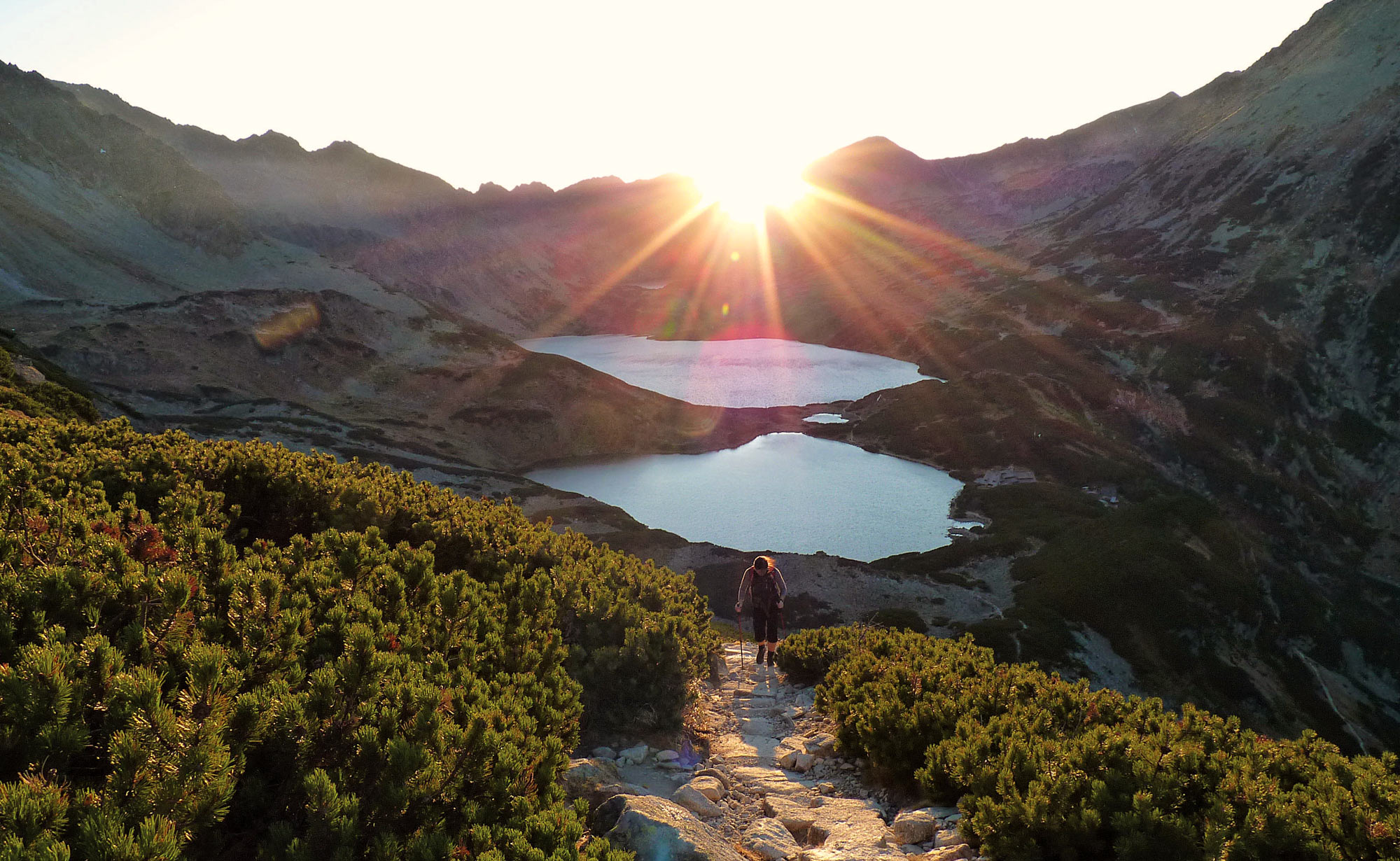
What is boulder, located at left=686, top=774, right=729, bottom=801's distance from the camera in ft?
28.9

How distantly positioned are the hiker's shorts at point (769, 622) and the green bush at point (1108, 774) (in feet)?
18.2

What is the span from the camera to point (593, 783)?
749 centimetres

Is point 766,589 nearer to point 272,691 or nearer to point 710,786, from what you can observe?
point 710,786

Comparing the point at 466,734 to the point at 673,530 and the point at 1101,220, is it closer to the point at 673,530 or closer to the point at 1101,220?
the point at 673,530

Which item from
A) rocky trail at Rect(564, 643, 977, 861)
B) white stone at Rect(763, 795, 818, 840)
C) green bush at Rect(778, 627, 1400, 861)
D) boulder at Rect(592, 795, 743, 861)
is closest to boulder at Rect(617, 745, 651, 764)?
rocky trail at Rect(564, 643, 977, 861)

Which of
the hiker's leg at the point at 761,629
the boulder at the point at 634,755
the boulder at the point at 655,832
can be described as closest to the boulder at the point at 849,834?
the boulder at the point at 655,832

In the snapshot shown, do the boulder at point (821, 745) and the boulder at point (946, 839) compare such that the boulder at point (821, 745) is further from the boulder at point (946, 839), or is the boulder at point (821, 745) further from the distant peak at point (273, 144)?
the distant peak at point (273, 144)

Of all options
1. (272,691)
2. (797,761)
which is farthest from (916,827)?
(272,691)

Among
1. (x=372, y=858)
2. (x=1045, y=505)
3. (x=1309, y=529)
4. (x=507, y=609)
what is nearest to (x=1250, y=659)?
(x=1045, y=505)

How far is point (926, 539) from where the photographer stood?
2665 inches

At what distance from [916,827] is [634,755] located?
3792 mm

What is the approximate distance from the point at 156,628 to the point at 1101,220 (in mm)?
197070

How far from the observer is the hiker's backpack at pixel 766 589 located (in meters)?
17.4

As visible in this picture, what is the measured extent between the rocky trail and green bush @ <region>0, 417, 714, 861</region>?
0.81 metres
